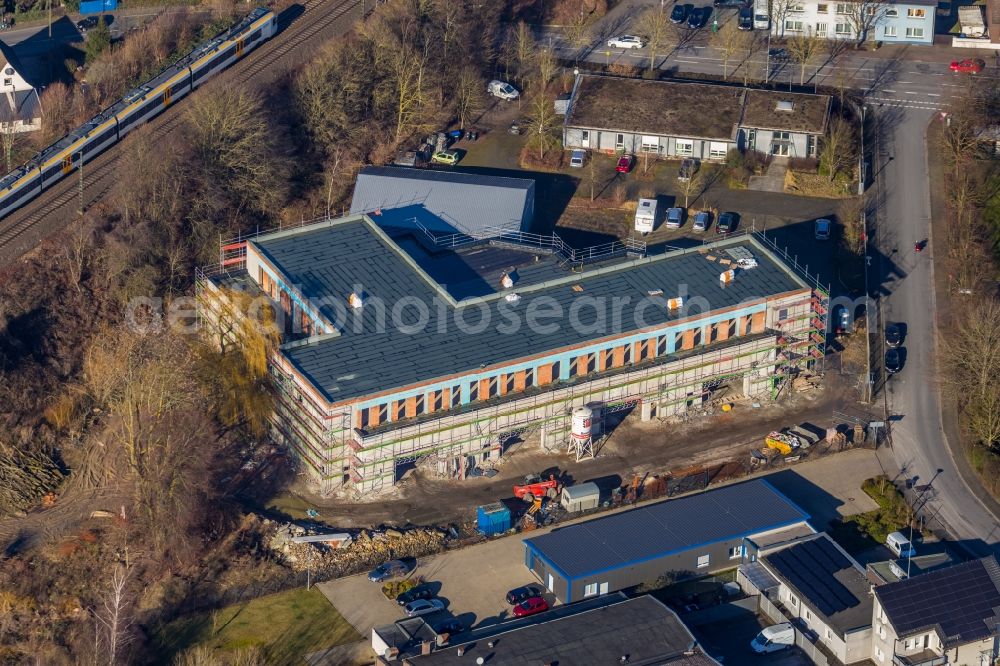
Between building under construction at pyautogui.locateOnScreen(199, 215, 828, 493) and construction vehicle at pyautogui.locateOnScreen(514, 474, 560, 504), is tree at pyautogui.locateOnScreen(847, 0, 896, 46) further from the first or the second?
construction vehicle at pyautogui.locateOnScreen(514, 474, 560, 504)

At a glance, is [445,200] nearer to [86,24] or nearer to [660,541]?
[660,541]

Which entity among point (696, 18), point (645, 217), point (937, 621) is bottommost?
point (937, 621)

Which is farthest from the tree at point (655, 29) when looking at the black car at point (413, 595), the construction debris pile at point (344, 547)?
the black car at point (413, 595)

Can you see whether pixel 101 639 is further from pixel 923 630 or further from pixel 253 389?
pixel 923 630

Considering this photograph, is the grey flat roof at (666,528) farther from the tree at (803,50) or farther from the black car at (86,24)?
the black car at (86,24)

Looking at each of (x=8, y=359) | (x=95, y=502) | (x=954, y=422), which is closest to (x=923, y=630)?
(x=954, y=422)

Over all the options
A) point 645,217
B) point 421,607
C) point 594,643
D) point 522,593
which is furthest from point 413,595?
point 645,217

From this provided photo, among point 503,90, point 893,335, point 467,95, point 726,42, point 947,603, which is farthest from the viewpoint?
point 726,42
